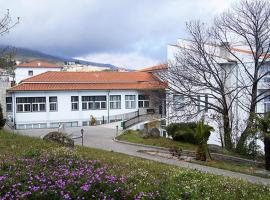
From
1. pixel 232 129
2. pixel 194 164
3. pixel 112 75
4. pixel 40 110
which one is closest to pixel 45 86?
pixel 40 110

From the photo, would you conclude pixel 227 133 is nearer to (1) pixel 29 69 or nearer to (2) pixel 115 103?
(2) pixel 115 103

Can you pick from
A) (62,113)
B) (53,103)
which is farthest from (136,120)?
(53,103)

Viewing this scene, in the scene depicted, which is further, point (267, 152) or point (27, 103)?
point (27, 103)

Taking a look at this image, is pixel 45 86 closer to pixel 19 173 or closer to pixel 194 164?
pixel 194 164

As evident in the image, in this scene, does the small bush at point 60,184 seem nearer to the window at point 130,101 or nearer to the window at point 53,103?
the window at point 53,103

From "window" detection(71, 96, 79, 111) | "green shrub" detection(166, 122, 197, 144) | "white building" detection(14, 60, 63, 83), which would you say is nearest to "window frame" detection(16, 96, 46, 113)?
"window" detection(71, 96, 79, 111)

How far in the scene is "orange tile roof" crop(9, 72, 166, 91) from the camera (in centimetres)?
5381

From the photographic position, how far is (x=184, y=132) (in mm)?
30141

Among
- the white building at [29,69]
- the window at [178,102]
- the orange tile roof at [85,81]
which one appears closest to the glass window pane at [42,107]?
the orange tile roof at [85,81]

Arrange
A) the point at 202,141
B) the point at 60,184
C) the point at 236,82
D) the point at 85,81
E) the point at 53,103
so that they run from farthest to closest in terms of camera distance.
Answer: the point at 85,81, the point at 53,103, the point at 236,82, the point at 202,141, the point at 60,184

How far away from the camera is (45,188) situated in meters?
6.50

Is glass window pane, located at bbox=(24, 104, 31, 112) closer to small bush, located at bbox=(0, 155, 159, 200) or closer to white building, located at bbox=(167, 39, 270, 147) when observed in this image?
white building, located at bbox=(167, 39, 270, 147)

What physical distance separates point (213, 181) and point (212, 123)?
29902 mm

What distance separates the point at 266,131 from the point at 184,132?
34.9 feet
